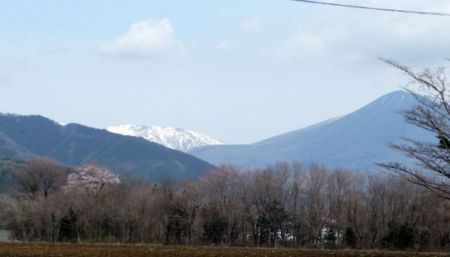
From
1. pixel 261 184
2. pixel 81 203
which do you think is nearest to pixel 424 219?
pixel 261 184

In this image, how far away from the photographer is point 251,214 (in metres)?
99.1

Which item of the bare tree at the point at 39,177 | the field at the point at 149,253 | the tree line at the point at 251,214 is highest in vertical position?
the bare tree at the point at 39,177

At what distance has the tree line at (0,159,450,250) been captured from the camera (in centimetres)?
8831

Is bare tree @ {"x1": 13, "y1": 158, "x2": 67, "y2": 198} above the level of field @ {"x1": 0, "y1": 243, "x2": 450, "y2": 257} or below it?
above

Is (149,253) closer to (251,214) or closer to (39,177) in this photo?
(251,214)

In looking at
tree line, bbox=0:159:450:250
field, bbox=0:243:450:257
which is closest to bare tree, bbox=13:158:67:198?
tree line, bbox=0:159:450:250

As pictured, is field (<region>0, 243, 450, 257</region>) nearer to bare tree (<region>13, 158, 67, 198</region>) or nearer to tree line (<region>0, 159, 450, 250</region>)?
tree line (<region>0, 159, 450, 250</region>)

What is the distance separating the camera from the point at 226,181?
11306 cm

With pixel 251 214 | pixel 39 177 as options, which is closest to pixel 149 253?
pixel 251 214

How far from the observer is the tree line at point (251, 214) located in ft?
290

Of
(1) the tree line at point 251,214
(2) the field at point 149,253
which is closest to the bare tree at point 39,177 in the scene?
(1) the tree line at point 251,214

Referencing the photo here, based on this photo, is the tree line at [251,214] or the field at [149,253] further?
the tree line at [251,214]

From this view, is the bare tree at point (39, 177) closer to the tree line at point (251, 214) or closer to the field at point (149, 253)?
the tree line at point (251, 214)

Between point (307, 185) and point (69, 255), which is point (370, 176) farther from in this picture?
point (69, 255)
